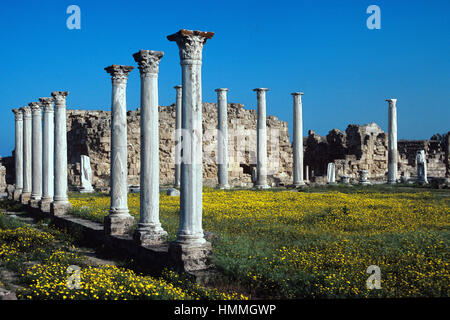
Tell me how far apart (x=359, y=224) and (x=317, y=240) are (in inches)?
116

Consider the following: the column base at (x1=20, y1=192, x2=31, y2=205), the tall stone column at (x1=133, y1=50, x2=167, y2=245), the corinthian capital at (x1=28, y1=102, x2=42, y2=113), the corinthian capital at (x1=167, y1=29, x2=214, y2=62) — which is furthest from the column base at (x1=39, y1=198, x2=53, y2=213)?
the corinthian capital at (x1=167, y1=29, x2=214, y2=62)

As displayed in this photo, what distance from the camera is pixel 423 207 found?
15812 mm

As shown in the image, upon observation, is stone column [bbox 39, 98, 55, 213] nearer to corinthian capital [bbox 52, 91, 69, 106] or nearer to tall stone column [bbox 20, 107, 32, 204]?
corinthian capital [bbox 52, 91, 69, 106]

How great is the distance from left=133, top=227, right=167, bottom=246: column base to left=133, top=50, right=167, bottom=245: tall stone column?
0.36ft

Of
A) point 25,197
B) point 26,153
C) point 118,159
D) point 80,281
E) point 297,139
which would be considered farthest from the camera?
point 297,139

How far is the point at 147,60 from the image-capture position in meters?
11.0

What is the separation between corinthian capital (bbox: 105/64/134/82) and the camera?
12703 millimetres

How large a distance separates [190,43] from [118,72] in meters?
4.34

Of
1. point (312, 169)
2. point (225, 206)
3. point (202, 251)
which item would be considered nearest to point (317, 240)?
point (202, 251)

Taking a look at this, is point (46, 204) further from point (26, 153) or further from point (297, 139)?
point (297, 139)

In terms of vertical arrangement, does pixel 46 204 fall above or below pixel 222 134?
below

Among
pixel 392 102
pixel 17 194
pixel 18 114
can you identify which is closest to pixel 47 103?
pixel 18 114

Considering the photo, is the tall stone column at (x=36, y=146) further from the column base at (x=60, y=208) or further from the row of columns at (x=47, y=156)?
the column base at (x=60, y=208)
